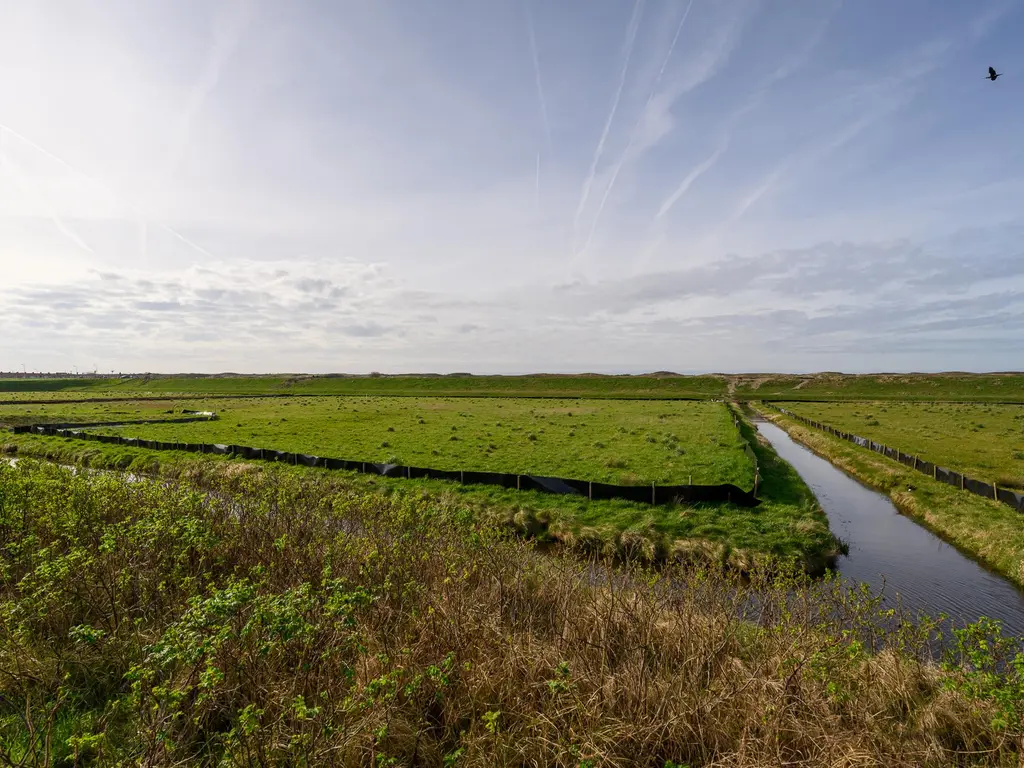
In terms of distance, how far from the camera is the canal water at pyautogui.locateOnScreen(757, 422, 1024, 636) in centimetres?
1209

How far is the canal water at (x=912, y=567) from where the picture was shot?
39.7ft

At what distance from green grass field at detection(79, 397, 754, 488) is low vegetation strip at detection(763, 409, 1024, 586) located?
248 inches

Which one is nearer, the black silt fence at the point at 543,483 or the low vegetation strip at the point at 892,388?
the black silt fence at the point at 543,483

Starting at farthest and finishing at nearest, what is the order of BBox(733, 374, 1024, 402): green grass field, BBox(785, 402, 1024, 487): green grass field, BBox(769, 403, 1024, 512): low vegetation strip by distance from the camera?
1. BBox(733, 374, 1024, 402): green grass field
2. BBox(785, 402, 1024, 487): green grass field
3. BBox(769, 403, 1024, 512): low vegetation strip

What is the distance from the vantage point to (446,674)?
561 centimetres

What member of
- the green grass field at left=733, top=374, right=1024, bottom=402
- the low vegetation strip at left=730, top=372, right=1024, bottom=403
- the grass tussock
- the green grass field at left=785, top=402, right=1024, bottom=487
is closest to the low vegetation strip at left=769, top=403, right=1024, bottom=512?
the green grass field at left=785, top=402, right=1024, bottom=487

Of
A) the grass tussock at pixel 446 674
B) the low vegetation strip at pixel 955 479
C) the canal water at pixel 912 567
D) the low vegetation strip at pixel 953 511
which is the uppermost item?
the grass tussock at pixel 446 674

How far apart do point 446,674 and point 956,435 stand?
4588 cm

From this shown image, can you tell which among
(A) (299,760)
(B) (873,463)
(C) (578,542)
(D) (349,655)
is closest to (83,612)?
(D) (349,655)

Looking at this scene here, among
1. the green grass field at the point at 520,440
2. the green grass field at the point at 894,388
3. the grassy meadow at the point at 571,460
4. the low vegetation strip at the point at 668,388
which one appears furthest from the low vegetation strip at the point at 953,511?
the green grass field at the point at 894,388

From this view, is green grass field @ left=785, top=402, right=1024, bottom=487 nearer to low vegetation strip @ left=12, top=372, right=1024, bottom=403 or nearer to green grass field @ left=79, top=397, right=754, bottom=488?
green grass field @ left=79, top=397, right=754, bottom=488

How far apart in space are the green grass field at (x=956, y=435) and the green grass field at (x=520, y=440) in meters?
10.3

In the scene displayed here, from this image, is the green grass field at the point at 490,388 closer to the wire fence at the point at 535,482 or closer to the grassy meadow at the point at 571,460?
the grassy meadow at the point at 571,460

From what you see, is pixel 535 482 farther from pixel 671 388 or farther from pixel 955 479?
pixel 671 388
